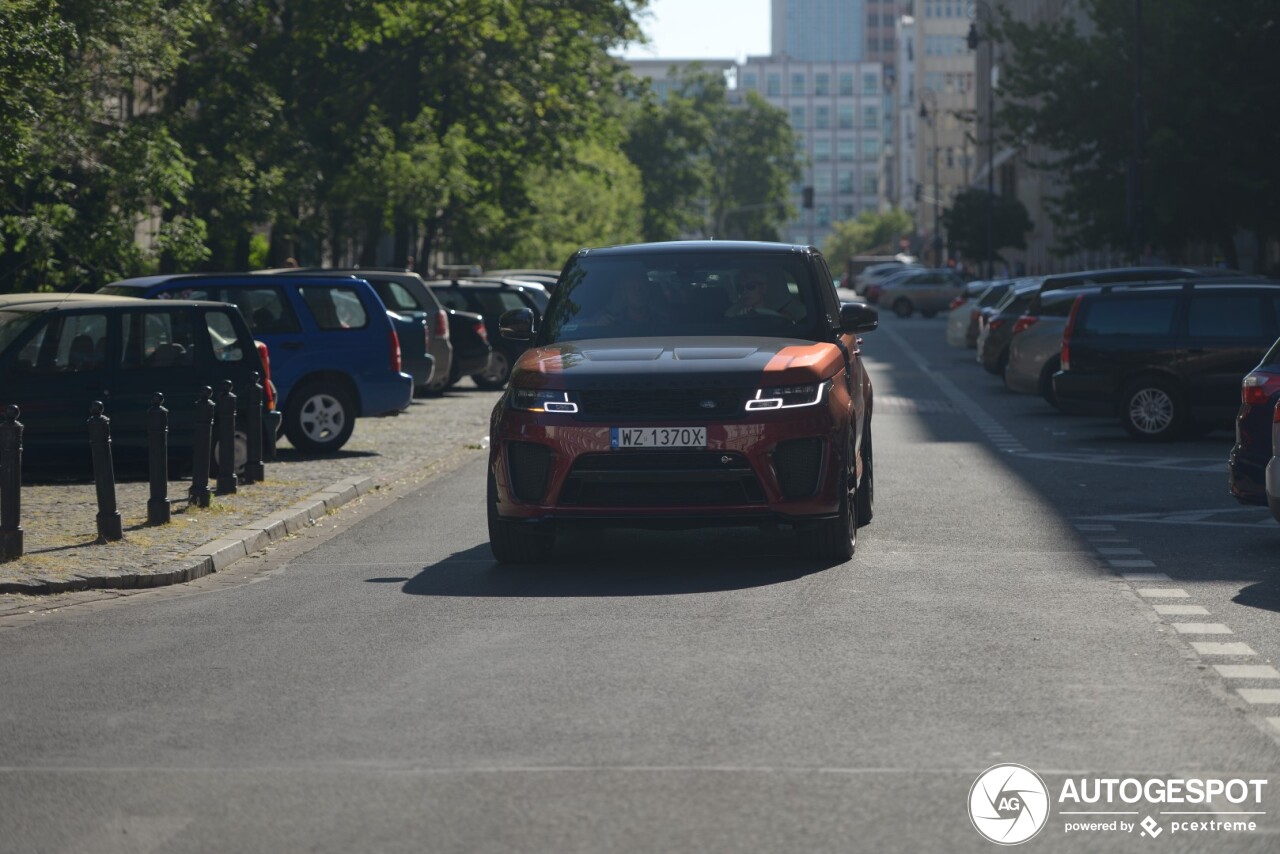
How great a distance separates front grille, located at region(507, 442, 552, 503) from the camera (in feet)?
37.1

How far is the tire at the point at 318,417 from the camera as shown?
20.3 m

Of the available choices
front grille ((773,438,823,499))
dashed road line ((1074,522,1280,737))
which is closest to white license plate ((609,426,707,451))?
front grille ((773,438,823,499))

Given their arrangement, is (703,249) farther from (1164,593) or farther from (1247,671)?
(1247,671)

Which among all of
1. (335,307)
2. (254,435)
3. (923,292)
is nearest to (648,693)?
(254,435)

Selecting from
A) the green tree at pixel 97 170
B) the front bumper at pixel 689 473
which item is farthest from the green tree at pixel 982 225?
the front bumper at pixel 689 473

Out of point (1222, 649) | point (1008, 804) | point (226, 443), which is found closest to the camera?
point (1008, 804)

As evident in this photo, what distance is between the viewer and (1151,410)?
71.5ft

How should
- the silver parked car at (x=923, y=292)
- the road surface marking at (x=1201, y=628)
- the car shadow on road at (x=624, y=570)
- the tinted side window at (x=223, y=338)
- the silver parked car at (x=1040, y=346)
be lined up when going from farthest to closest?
the silver parked car at (x=923, y=292) < the silver parked car at (x=1040, y=346) < the tinted side window at (x=223, y=338) < the car shadow on road at (x=624, y=570) < the road surface marking at (x=1201, y=628)

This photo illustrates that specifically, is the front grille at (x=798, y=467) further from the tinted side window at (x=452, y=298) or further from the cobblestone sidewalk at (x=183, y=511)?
the tinted side window at (x=452, y=298)

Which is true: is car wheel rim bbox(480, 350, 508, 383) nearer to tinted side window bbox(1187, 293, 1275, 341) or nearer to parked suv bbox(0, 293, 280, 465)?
tinted side window bbox(1187, 293, 1275, 341)

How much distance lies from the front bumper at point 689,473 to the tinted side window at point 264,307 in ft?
32.3

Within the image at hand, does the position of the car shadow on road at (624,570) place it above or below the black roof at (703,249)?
below

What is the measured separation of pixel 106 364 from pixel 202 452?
2527mm

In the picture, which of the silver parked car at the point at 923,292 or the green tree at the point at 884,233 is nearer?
the silver parked car at the point at 923,292
